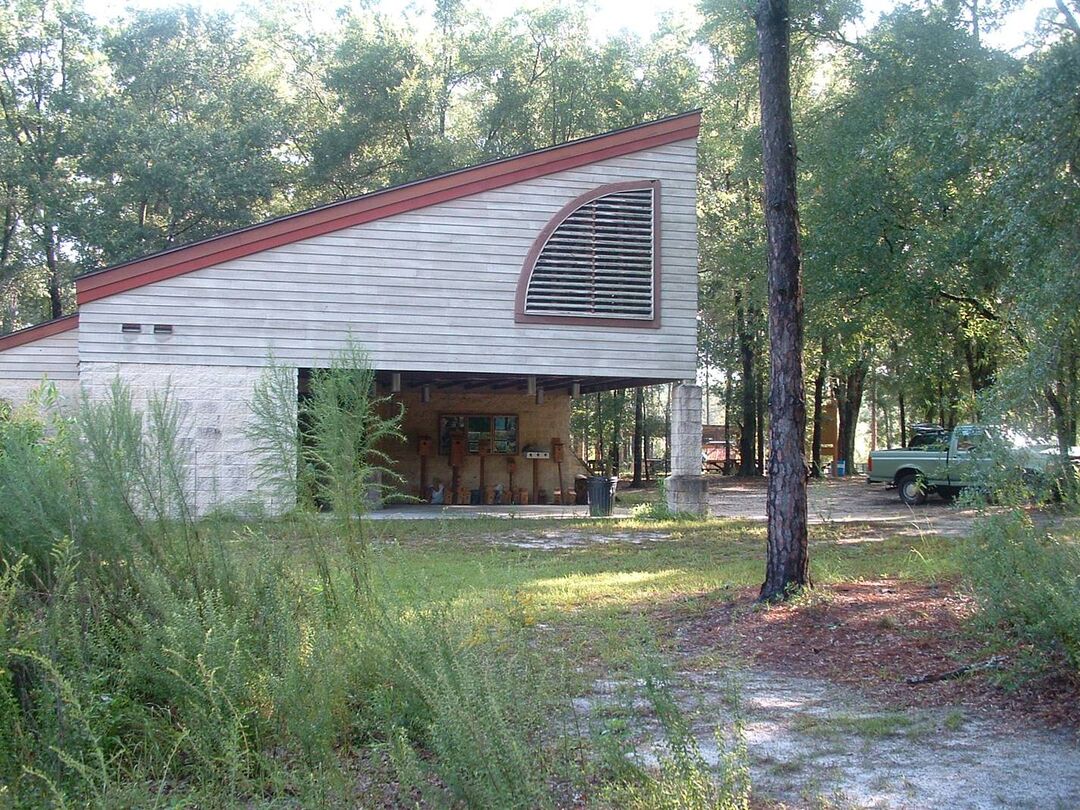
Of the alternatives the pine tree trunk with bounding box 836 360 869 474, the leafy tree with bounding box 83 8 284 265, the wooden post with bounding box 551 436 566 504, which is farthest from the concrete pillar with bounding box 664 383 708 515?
the pine tree trunk with bounding box 836 360 869 474

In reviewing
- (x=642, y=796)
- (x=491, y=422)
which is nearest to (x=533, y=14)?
(x=491, y=422)

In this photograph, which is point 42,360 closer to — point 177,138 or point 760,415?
point 177,138

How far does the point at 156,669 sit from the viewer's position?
460 centimetres

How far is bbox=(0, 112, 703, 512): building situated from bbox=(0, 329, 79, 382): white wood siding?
0.04 meters

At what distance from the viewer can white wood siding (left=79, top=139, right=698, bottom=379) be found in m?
16.7

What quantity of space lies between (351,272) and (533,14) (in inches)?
852

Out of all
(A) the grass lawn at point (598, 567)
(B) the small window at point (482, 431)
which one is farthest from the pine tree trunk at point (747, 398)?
(A) the grass lawn at point (598, 567)

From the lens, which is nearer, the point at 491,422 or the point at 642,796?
the point at 642,796

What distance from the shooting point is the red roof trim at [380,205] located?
16484 mm

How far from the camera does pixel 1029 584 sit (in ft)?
18.7

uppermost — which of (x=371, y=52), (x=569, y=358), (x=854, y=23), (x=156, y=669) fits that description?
(x=371, y=52)

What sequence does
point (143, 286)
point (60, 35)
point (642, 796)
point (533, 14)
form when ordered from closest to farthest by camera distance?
point (642, 796) < point (143, 286) < point (60, 35) < point (533, 14)

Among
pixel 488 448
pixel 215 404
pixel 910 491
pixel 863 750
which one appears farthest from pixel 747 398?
pixel 863 750

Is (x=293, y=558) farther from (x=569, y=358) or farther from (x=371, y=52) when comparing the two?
(x=371, y=52)
